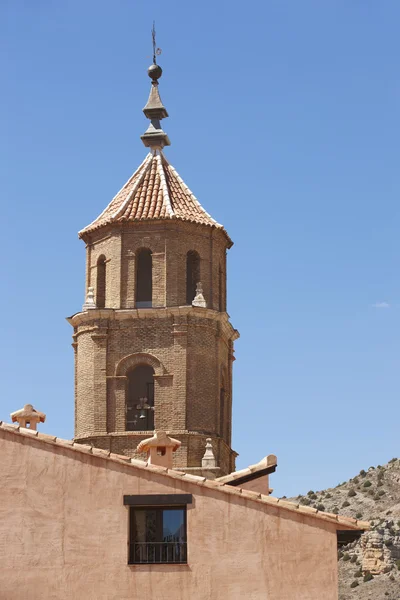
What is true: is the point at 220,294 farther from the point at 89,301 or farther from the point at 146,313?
the point at 89,301

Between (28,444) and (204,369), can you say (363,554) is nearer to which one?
(204,369)

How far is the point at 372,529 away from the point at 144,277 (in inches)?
1709

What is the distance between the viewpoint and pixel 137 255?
43.5 meters

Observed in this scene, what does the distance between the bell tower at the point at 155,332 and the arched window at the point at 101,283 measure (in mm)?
29

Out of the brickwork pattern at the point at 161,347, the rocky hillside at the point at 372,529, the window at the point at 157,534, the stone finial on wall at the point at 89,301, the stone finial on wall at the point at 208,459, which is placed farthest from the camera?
the rocky hillside at the point at 372,529

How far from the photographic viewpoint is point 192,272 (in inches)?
1725

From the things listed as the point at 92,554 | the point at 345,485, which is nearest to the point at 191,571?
the point at 92,554

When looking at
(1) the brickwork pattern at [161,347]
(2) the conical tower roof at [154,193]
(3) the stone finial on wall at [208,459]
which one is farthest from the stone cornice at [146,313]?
(3) the stone finial on wall at [208,459]

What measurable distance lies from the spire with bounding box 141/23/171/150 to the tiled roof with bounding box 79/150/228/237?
0.37 m

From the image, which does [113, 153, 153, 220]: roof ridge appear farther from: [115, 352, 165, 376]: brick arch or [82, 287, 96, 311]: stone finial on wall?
[115, 352, 165, 376]: brick arch

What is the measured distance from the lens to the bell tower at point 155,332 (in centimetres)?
4169

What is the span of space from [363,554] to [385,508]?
594cm

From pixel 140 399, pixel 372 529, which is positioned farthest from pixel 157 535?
pixel 372 529

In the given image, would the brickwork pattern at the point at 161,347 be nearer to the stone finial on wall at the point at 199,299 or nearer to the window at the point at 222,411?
the window at the point at 222,411
